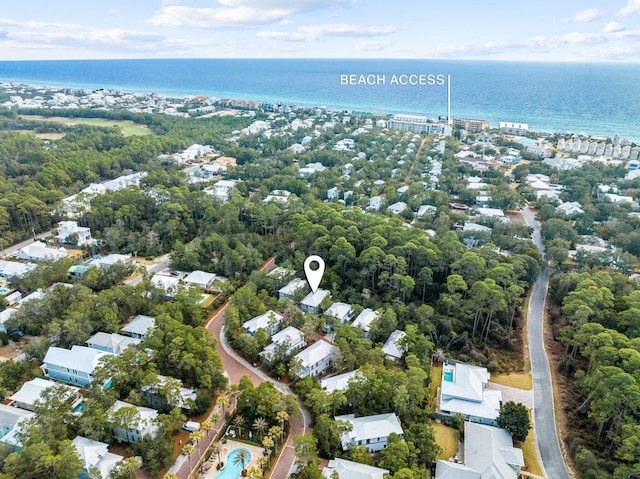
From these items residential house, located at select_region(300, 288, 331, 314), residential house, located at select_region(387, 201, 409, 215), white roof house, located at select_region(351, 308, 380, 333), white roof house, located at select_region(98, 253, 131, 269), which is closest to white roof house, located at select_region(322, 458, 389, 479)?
white roof house, located at select_region(351, 308, 380, 333)

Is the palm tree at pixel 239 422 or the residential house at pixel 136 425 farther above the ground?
the residential house at pixel 136 425

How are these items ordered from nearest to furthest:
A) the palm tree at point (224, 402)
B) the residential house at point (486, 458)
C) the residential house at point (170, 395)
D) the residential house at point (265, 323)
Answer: the residential house at point (486, 458) < the palm tree at point (224, 402) < the residential house at point (170, 395) < the residential house at point (265, 323)

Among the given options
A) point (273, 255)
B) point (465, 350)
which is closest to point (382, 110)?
point (273, 255)

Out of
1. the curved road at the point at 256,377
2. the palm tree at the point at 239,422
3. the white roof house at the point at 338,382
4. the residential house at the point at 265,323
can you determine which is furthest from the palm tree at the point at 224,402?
the residential house at the point at 265,323

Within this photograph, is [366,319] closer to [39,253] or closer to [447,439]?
[447,439]

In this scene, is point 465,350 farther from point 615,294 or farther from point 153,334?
point 153,334

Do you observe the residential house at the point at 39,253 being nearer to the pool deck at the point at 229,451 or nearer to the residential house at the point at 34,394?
the residential house at the point at 34,394
